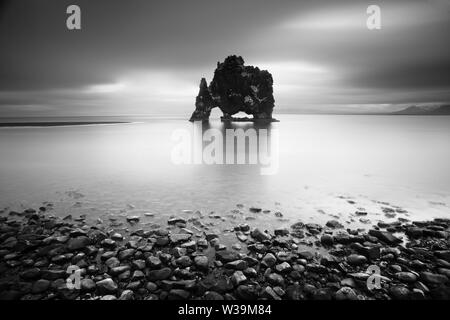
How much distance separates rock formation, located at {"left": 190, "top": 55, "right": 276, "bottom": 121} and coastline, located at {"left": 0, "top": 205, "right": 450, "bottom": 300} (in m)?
126

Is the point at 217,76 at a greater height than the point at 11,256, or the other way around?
the point at 217,76

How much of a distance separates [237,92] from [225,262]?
133355 mm

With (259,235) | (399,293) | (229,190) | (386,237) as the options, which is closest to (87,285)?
(259,235)

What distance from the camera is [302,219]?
7.89 m

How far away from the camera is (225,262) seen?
532 centimetres

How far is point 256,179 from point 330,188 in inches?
155

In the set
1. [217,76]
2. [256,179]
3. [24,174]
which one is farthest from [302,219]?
[217,76]

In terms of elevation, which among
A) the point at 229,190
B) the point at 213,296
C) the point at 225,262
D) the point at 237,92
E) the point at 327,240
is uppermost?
the point at 237,92

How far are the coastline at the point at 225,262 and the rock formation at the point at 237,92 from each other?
12627cm

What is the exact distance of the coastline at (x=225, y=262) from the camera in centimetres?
436

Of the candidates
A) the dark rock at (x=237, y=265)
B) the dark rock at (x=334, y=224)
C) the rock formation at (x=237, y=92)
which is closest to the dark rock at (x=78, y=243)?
the dark rock at (x=237, y=265)

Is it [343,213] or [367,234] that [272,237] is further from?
[343,213]

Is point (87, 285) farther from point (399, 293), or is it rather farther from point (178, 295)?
point (399, 293)

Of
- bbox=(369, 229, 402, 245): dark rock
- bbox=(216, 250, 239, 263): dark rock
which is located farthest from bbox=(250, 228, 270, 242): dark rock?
bbox=(369, 229, 402, 245): dark rock
